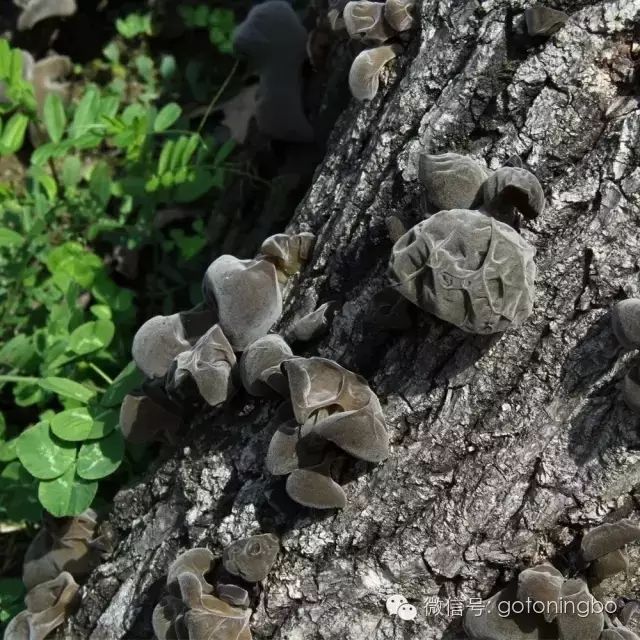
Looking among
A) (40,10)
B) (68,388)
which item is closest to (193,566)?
(68,388)

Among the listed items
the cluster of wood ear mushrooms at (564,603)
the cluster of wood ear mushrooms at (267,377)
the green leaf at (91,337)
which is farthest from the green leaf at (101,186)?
the cluster of wood ear mushrooms at (564,603)

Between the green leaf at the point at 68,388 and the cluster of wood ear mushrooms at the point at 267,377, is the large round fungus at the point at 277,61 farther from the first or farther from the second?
the green leaf at the point at 68,388

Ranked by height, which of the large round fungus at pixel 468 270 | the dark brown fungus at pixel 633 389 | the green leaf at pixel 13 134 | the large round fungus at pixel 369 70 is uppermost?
the large round fungus at pixel 369 70

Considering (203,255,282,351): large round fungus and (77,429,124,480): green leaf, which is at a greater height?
(203,255,282,351): large round fungus

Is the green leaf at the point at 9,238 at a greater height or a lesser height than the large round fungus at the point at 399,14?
lesser

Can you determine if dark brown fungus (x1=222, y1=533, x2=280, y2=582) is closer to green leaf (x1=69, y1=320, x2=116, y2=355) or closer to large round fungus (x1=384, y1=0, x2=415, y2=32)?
green leaf (x1=69, y1=320, x2=116, y2=355)

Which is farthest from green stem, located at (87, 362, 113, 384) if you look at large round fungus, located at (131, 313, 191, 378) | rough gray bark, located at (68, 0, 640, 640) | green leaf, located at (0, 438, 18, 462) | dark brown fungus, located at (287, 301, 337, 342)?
dark brown fungus, located at (287, 301, 337, 342)

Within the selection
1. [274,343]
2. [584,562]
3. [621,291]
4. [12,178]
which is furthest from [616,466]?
[12,178]
